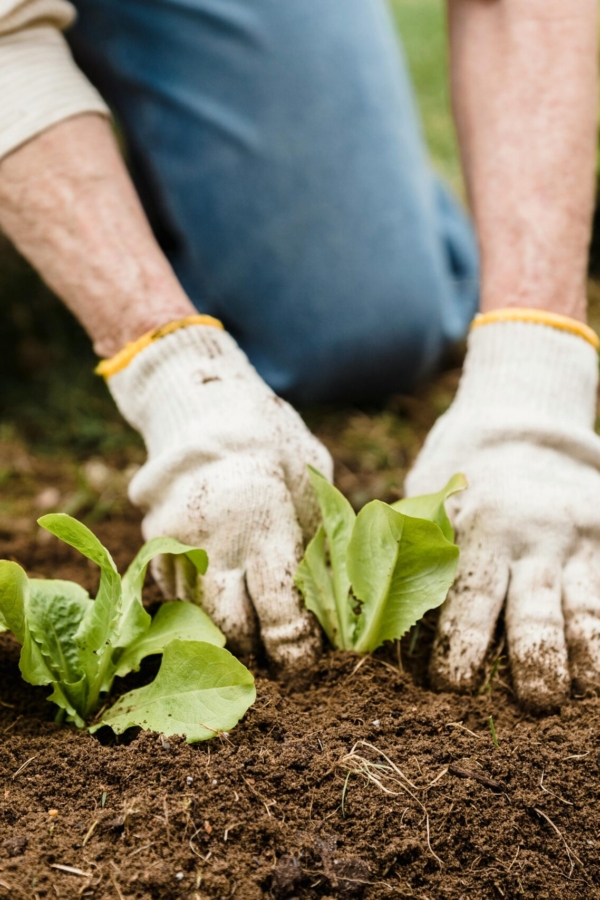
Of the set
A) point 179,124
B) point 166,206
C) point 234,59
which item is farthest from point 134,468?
point 234,59

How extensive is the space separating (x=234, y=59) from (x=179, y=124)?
28cm

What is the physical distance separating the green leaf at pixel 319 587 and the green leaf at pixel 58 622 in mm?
366

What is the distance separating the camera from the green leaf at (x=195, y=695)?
3.74 feet

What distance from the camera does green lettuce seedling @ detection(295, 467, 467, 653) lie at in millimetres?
1242

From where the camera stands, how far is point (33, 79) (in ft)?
5.47

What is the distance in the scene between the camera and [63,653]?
4.15ft

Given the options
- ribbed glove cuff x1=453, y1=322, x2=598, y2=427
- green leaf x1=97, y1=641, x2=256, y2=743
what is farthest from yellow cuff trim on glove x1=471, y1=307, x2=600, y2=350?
green leaf x1=97, y1=641, x2=256, y2=743

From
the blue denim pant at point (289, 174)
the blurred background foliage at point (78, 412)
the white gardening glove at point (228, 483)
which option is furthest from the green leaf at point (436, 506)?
the blue denim pant at point (289, 174)

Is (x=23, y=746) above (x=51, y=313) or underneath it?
above

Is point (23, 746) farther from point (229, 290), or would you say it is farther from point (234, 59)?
point (234, 59)

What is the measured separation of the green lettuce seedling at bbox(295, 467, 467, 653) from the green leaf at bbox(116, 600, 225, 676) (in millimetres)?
176

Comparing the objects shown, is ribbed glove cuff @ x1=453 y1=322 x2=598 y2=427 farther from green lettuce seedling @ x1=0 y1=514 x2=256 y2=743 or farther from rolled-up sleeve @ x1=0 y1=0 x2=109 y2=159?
rolled-up sleeve @ x1=0 y1=0 x2=109 y2=159

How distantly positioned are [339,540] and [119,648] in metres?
0.42

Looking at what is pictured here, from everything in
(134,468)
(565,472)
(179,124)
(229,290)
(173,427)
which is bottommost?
(134,468)
